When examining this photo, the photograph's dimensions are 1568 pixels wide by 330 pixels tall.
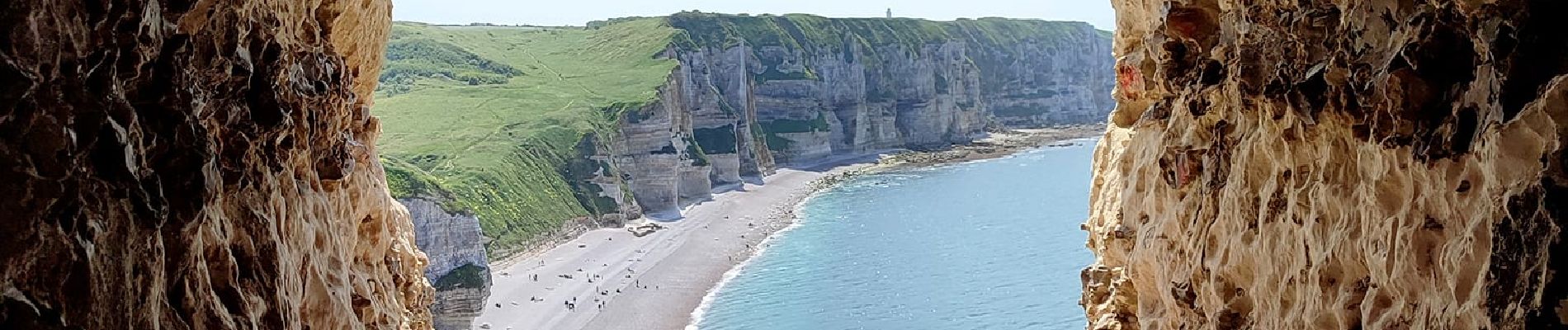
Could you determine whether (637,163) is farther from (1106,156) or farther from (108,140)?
(108,140)

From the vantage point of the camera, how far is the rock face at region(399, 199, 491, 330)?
170ft

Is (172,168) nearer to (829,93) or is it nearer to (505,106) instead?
(505,106)

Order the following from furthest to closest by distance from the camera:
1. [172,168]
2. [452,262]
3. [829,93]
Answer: [829,93]
[452,262]
[172,168]

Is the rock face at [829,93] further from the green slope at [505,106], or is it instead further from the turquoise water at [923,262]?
the turquoise water at [923,262]

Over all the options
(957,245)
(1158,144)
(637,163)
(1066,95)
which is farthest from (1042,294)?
(1066,95)

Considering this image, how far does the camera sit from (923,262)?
72250mm

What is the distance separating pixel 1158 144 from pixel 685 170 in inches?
3139

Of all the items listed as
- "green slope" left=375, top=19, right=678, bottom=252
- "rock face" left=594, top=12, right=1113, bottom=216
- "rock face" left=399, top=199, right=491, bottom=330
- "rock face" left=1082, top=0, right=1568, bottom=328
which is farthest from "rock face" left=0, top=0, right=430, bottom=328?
"rock face" left=594, top=12, right=1113, bottom=216

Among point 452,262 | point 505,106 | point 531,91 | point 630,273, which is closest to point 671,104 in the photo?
point 505,106

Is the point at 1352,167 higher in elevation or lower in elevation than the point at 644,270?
higher

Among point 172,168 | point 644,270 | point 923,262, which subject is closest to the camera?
point 172,168

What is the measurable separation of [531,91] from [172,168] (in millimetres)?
99310

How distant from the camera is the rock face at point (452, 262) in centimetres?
5184

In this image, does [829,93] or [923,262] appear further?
[829,93]
